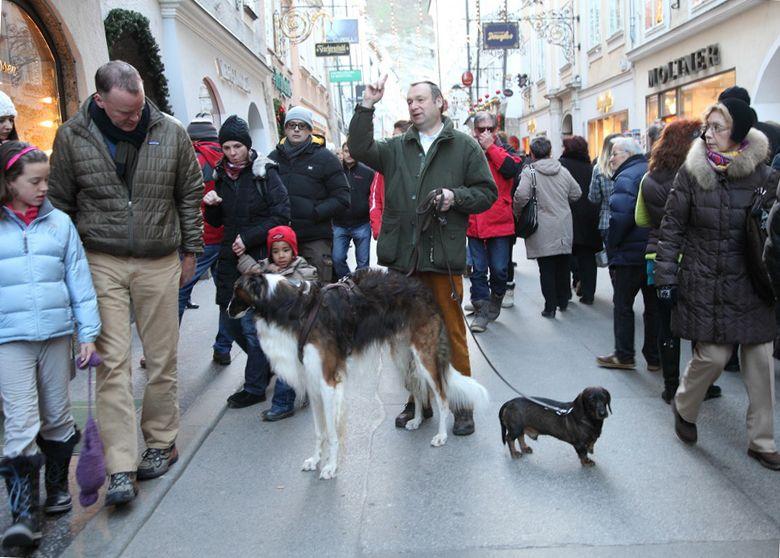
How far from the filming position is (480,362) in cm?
663

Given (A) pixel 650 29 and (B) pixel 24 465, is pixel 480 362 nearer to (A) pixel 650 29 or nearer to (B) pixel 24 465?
(B) pixel 24 465

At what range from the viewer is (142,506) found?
12.6 feet

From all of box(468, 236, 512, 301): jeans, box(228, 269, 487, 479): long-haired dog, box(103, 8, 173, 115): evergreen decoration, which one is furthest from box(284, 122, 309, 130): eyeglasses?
box(103, 8, 173, 115): evergreen decoration

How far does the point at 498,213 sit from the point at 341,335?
14.0 feet

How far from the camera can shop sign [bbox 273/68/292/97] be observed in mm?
22850

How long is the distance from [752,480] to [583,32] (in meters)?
25.1

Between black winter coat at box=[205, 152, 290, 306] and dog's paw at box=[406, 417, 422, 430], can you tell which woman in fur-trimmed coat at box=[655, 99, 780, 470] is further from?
black winter coat at box=[205, 152, 290, 306]

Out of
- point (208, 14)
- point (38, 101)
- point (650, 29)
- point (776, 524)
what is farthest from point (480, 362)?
point (650, 29)

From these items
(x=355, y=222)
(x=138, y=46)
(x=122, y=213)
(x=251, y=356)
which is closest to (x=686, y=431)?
(x=251, y=356)

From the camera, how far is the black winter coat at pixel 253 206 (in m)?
5.27

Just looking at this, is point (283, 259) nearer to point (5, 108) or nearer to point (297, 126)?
point (297, 126)

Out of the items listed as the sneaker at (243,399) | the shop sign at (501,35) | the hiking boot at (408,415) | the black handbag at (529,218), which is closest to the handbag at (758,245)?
the hiking boot at (408,415)

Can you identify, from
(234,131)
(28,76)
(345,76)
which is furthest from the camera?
(345,76)

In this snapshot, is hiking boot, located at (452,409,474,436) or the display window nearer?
hiking boot, located at (452,409,474,436)
